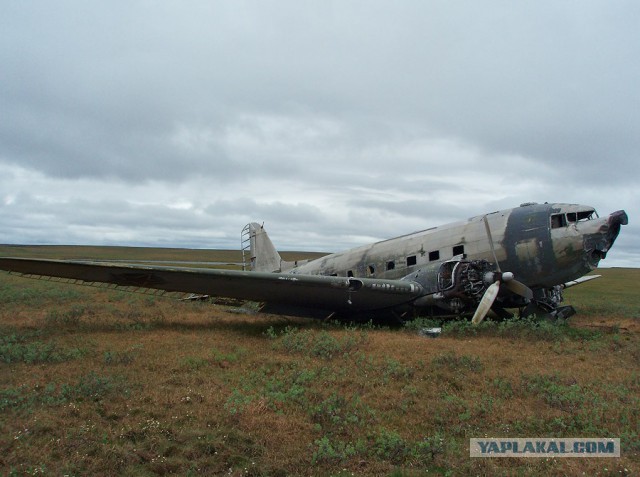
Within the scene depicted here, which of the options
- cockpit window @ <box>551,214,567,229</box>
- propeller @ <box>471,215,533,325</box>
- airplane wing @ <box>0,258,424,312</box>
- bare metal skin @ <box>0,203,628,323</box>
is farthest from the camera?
cockpit window @ <box>551,214,567,229</box>

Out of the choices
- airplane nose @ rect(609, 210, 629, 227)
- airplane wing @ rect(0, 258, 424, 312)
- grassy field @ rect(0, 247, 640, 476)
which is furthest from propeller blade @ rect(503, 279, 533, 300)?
airplane nose @ rect(609, 210, 629, 227)

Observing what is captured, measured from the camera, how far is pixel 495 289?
12930mm

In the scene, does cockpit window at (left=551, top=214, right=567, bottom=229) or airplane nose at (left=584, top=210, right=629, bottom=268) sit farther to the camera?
cockpit window at (left=551, top=214, right=567, bottom=229)

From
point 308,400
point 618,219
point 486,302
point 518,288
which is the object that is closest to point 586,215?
point 618,219

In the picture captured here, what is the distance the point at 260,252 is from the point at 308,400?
52.2 ft

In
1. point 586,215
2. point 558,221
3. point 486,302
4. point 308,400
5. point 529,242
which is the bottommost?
point 308,400

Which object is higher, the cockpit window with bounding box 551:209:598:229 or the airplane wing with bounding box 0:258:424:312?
the cockpit window with bounding box 551:209:598:229

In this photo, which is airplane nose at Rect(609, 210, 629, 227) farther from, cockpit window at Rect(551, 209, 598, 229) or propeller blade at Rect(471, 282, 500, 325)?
propeller blade at Rect(471, 282, 500, 325)

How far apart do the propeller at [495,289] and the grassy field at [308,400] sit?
22.1 inches

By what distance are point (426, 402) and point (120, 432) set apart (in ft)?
15.3

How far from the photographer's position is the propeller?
12.6 meters

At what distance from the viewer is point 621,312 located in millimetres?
18500

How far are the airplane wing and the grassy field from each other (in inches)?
65.6

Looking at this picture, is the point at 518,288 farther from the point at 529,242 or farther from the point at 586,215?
the point at 586,215
